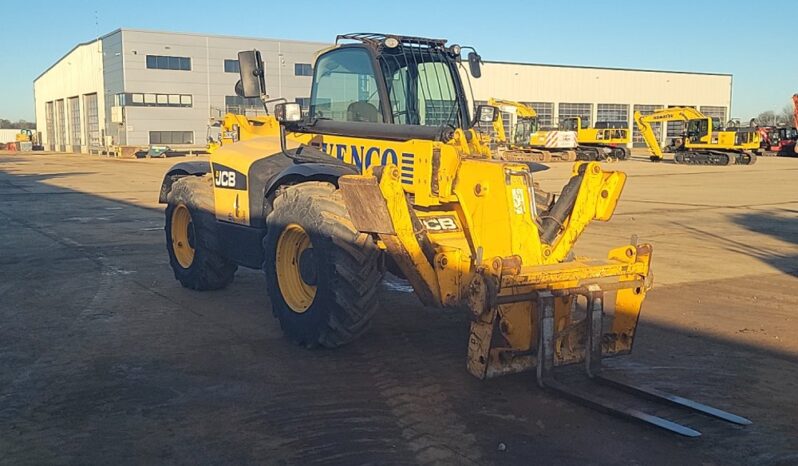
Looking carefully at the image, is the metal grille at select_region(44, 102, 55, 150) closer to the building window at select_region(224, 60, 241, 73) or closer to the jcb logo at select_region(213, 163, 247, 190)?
the building window at select_region(224, 60, 241, 73)

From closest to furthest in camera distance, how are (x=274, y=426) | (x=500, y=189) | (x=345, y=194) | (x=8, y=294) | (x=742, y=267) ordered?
(x=274, y=426) → (x=500, y=189) → (x=345, y=194) → (x=8, y=294) → (x=742, y=267)

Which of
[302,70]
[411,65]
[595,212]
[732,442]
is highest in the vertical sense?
[302,70]

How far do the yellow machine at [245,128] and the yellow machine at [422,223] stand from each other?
3.09 ft

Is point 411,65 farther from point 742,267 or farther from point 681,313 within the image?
point 742,267

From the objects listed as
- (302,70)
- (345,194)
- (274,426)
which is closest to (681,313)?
(345,194)

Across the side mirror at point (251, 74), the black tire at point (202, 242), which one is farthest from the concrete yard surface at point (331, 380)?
the side mirror at point (251, 74)

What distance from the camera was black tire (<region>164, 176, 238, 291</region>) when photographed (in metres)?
8.32

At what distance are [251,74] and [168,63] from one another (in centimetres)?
5623

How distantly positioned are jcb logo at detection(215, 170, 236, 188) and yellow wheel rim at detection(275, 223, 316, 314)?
140 centimetres

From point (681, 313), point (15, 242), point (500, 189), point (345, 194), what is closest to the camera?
point (500, 189)

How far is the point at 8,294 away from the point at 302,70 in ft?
175

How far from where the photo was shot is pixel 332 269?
19.1 feet

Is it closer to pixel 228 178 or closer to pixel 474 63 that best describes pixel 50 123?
pixel 228 178

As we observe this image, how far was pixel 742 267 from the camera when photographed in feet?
35.1
